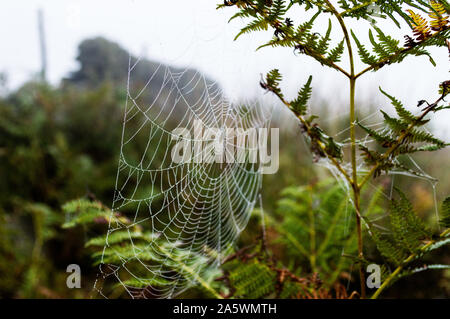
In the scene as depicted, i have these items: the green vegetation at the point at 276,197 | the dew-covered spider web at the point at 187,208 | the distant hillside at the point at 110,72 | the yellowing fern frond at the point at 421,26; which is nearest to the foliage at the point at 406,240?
the green vegetation at the point at 276,197

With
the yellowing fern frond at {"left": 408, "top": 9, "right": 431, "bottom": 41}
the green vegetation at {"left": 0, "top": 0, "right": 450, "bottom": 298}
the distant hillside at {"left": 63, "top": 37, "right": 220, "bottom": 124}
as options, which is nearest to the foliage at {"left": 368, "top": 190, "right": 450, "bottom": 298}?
the green vegetation at {"left": 0, "top": 0, "right": 450, "bottom": 298}

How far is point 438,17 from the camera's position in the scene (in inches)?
20.8

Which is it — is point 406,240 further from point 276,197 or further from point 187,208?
point 276,197

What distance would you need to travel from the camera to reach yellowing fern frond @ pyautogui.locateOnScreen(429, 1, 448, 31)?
524mm

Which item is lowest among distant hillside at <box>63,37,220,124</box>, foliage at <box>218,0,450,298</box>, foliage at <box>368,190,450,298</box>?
foliage at <box>368,190,450,298</box>

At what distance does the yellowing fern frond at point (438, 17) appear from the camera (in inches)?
20.6

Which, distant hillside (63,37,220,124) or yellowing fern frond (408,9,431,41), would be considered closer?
yellowing fern frond (408,9,431,41)

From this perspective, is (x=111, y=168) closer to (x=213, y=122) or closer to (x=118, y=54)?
(x=213, y=122)

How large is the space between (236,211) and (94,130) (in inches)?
88.9

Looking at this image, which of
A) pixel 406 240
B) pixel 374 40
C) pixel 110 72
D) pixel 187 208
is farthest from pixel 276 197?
pixel 110 72

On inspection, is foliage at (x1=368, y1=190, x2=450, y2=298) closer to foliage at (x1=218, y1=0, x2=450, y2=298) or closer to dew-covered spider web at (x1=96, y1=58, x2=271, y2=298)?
foliage at (x1=218, y1=0, x2=450, y2=298)

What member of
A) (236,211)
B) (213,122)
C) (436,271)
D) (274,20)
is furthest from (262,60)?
(436,271)

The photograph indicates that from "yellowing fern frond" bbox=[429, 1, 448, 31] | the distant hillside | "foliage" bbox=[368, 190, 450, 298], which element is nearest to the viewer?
"yellowing fern frond" bbox=[429, 1, 448, 31]

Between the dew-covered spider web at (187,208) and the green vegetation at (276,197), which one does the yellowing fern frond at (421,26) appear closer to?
the green vegetation at (276,197)
